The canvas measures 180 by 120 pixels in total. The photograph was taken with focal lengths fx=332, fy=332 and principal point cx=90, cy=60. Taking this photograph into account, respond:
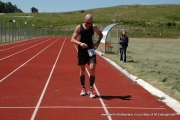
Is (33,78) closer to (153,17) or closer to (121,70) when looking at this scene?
(121,70)

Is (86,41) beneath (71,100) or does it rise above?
above

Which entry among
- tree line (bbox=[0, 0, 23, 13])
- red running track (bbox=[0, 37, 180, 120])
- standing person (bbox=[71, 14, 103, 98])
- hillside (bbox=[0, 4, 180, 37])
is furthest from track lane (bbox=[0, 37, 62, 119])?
tree line (bbox=[0, 0, 23, 13])

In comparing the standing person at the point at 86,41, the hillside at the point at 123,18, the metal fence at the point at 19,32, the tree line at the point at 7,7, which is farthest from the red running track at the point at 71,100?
the tree line at the point at 7,7

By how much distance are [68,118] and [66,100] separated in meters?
1.63

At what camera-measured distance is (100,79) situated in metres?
Answer: 12.2

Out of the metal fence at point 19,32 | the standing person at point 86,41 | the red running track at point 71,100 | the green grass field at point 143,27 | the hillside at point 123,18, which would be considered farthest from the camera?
the hillside at point 123,18

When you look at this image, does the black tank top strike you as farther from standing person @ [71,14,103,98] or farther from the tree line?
the tree line

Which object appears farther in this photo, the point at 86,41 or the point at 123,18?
the point at 123,18

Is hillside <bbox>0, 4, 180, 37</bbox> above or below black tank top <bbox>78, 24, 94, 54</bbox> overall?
above

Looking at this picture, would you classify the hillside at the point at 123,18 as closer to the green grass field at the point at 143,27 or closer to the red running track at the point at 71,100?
the green grass field at the point at 143,27

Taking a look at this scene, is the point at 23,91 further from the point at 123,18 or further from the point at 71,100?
the point at 123,18

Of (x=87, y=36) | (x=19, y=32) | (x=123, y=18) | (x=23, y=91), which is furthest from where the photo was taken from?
(x=123, y=18)

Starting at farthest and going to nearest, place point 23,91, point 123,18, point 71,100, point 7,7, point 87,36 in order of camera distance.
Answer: point 7,7 → point 123,18 → point 23,91 → point 87,36 → point 71,100

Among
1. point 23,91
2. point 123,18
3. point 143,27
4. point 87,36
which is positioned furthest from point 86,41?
point 123,18
